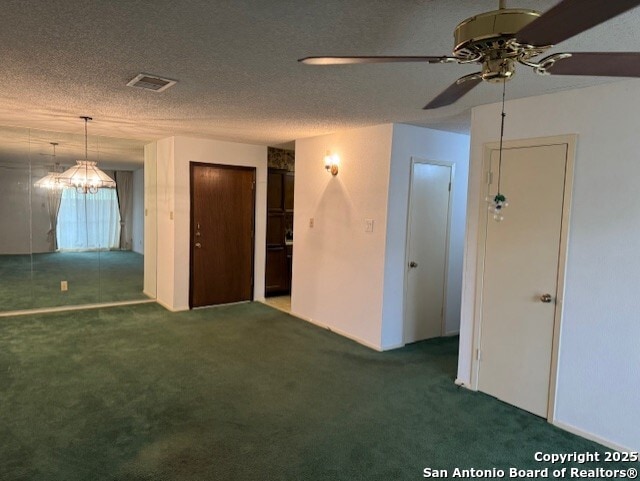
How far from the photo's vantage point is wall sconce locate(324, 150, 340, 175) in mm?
4949

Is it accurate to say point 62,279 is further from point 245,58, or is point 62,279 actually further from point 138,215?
point 245,58

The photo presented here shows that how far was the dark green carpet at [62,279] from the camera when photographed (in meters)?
5.70

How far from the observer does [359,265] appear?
4.70 m

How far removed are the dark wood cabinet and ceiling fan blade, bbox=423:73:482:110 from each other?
4.76m

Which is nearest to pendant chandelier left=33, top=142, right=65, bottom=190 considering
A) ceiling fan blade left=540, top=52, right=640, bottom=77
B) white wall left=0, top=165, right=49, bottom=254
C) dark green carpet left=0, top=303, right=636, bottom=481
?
white wall left=0, top=165, right=49, bottom=254

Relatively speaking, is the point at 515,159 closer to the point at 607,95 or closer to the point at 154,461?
the point at 607,95

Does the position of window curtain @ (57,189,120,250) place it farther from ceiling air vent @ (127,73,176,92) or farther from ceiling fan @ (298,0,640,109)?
ceiling fan @ (298,0,640,109)

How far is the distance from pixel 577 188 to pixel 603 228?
0.33 m

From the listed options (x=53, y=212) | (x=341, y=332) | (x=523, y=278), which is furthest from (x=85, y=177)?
(x=523, y=278)

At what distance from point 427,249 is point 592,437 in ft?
7.74

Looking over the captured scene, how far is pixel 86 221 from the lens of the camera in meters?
6.09

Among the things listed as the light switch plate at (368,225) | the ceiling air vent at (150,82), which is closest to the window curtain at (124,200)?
the ceiling air vent at (150,82)

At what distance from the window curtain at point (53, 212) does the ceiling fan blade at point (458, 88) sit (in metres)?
5.57

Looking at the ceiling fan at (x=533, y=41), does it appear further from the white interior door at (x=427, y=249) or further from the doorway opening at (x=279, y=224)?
the doorway opening at (x=279, y=224)
